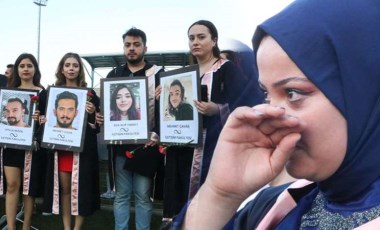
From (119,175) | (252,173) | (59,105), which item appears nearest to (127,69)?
(59,105)

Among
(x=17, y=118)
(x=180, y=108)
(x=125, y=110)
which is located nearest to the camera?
(x=180, y=108)

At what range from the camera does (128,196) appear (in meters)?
4.20

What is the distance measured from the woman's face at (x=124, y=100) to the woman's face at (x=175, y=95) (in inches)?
17.5

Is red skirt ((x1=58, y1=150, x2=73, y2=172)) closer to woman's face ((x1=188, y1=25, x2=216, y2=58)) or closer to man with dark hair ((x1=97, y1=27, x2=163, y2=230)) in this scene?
man with dark hair ((x1=97, y1=27, x2=163, y2=230))

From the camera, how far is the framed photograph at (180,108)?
359cm

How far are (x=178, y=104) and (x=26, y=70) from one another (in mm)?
1886

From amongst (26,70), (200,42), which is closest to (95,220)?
(26,70)

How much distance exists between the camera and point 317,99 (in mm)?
959

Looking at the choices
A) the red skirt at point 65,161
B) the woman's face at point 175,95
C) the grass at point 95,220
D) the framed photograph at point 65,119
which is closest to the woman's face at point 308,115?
the woman's face at point 175,95

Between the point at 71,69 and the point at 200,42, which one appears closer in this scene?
the point at 200,42

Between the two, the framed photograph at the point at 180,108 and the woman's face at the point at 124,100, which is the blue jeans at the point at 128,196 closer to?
the woman's face at the point at 124,100

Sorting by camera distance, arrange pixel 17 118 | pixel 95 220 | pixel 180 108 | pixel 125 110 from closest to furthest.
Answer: pixel 180 108, pixel 125 110, pixel 17 118, pixel 95 220

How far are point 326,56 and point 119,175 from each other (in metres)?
3.41

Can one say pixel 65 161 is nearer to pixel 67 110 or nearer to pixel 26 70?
pixel 67 110
